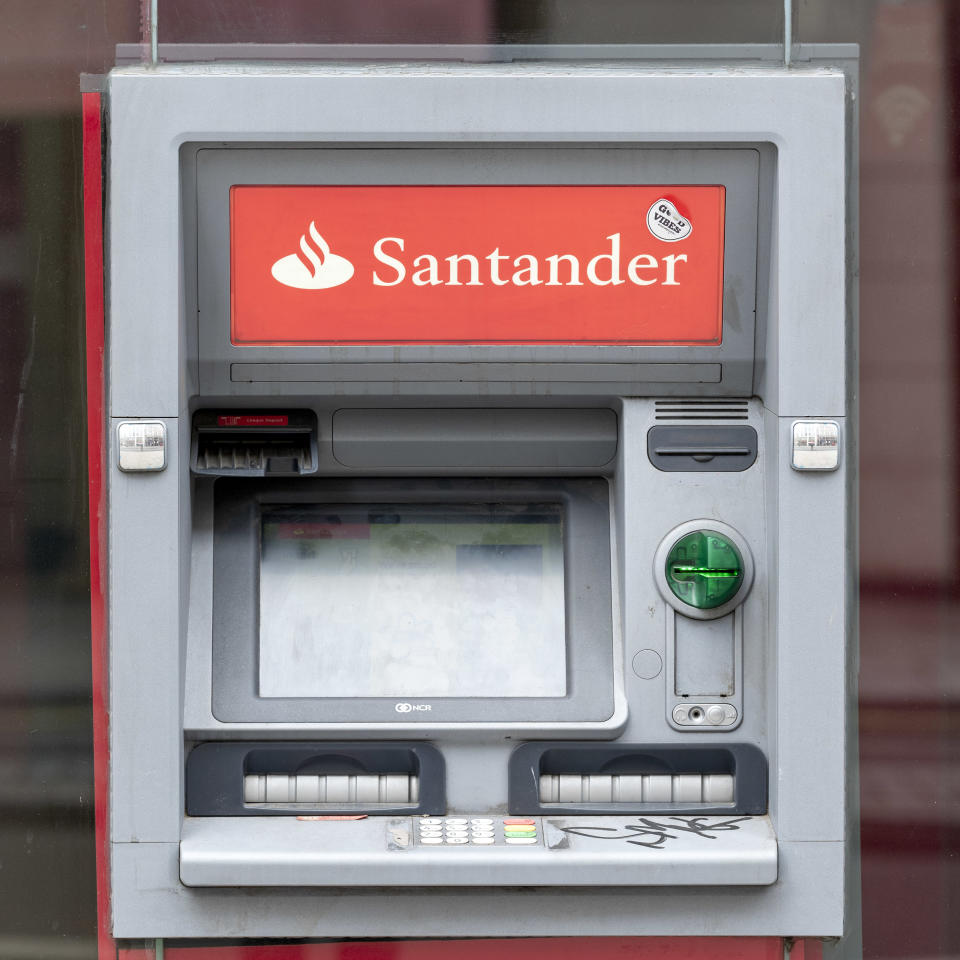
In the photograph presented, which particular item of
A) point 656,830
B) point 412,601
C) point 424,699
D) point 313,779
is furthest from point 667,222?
point 313,779

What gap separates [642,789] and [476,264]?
1.13 m

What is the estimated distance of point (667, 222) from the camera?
231cm

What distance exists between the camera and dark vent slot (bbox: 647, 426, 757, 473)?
2.41m

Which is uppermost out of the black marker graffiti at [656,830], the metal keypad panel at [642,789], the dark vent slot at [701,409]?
the dark vent slot at [701,409]

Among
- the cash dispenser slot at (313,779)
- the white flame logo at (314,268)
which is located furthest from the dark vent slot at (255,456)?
the cash dispenser slot at (313,779)

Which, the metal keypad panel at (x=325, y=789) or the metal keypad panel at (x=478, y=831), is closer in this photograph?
the metal keypad panel at (x=478, y=831)

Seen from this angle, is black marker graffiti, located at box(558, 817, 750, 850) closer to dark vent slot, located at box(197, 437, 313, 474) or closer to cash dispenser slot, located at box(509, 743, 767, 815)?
cash dispenser slot, located at box(509, 743, 767, 815)

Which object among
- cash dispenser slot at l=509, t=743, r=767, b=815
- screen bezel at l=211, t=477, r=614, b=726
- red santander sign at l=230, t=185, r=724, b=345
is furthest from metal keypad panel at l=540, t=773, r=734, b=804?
red santander sign at l=230, t=185, r=724, b=345

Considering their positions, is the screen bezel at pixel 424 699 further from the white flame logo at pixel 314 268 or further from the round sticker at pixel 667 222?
the round sticker at pixel 667 222

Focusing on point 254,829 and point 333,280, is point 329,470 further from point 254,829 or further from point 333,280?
point 254,829

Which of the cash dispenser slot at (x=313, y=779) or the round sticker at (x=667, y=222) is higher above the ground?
the round sticker at (x=667, y=222)

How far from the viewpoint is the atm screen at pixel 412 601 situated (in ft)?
7.97

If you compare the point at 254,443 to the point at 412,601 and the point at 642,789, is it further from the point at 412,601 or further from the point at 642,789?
the point at 642,789

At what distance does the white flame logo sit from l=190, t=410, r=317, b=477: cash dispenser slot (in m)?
0.28
